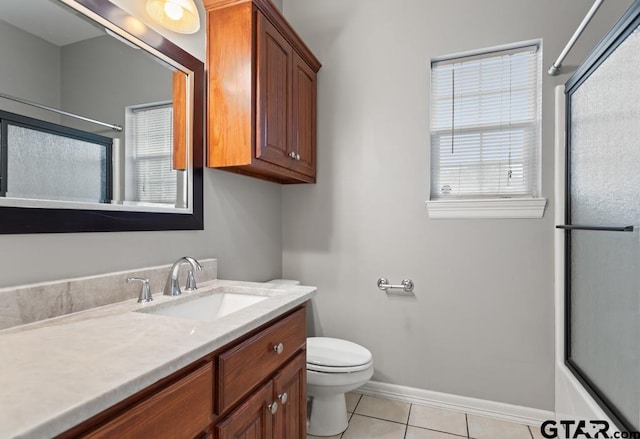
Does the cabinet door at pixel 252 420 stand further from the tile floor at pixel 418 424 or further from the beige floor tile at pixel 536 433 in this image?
the beige floor tile at pixel 536 433

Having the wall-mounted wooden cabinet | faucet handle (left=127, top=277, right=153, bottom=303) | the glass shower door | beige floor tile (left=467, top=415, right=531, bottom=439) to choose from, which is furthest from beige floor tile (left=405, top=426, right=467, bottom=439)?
the wall-mounted wooden cabinet

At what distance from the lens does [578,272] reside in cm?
159

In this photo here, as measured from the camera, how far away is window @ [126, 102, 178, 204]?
4.27 feet

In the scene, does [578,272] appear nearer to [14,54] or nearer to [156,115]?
[156,115]

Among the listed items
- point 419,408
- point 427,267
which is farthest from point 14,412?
point 419,408

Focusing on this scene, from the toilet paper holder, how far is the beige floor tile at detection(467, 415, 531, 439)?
802 mm

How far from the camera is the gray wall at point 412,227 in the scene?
1.87 meters

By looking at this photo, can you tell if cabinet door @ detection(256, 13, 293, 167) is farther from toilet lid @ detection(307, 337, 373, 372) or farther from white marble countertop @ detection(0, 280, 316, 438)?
toilet lid @ detection(307, 337, 373, 372)

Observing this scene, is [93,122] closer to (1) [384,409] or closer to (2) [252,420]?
(2) [252,420]

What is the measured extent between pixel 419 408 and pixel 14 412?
2.07 m

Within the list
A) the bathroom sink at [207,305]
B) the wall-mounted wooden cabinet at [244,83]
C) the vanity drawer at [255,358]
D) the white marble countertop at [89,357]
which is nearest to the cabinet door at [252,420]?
the vanity drawer at [255,358]

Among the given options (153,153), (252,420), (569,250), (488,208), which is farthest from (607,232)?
(153,153)

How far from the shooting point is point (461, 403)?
6.57 ft

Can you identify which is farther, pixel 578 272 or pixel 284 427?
pixel 578 272
